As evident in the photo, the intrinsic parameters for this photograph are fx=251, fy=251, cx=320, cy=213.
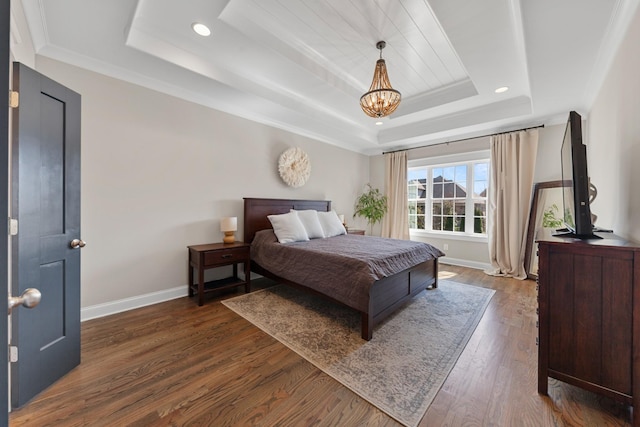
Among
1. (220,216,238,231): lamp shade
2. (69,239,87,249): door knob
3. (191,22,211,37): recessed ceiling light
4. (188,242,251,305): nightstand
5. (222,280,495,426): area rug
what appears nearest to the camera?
(222,280,495,426): area rug

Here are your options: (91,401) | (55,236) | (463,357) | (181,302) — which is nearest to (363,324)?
(463,357)

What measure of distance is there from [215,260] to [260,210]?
3.65 ft

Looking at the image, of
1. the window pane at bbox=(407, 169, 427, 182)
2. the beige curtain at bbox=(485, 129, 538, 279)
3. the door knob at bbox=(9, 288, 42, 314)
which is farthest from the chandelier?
the window pane at bbox=(407, 169, 427, 182)

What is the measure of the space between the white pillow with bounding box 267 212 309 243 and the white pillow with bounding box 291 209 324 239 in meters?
0.14

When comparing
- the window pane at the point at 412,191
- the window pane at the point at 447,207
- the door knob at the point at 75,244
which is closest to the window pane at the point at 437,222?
the window pane at the point at 447,207

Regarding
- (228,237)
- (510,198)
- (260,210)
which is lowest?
(228,237)

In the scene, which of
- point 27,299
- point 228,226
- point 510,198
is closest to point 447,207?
point 510,198

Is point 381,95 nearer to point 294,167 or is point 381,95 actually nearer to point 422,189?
point 294,167

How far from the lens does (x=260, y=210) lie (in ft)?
12.6

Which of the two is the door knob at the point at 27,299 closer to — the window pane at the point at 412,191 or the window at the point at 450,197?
the window at the point at 450,197

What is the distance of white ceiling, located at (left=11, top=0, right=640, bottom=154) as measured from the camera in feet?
6.31

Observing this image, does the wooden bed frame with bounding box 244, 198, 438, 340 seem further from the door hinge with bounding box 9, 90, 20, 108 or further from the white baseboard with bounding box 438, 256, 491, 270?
the door hinge with bounding box 9, 90, 20, 108

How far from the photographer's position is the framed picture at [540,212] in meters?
3.79

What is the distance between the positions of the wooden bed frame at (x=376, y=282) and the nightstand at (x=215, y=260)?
13.4 inches
